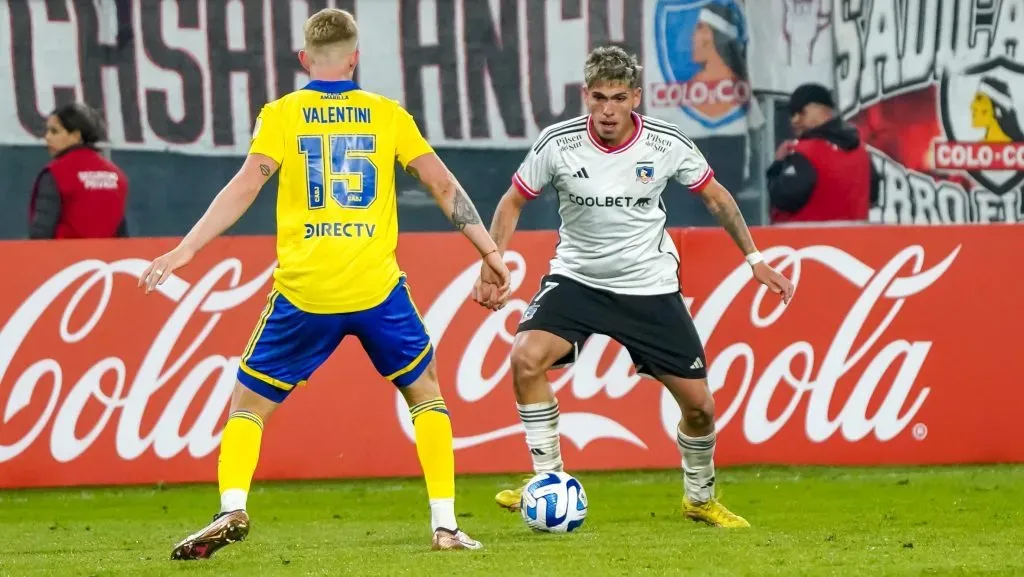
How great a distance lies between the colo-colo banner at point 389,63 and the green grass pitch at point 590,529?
296 centimetres

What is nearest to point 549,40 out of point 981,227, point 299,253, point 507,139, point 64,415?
point 507,139

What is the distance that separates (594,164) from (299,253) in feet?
5.62

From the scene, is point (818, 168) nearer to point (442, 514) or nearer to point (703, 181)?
point (703, 181)

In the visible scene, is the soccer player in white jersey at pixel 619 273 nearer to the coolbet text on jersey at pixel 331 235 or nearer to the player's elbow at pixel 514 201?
the player's elbow at pixel 514 201

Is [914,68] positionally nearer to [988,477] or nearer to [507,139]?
[507,139]

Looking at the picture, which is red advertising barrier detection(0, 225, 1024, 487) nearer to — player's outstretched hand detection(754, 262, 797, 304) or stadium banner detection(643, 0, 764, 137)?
stadium banner detection(643, 0, 764, 137)

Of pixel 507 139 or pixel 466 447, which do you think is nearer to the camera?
pixel 466 447

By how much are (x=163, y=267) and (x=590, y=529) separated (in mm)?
2408

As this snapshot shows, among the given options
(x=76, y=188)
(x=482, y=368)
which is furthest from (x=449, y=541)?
(x=76, y=188)

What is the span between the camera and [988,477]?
9.74 metres

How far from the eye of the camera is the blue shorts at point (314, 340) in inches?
253

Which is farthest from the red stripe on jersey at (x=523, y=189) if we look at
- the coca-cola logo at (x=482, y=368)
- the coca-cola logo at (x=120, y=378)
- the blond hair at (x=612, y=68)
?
the coca-cola logo at (x=120, y=378)

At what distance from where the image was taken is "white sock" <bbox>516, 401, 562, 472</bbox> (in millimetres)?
7660

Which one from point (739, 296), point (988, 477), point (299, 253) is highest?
point (299, 253)
